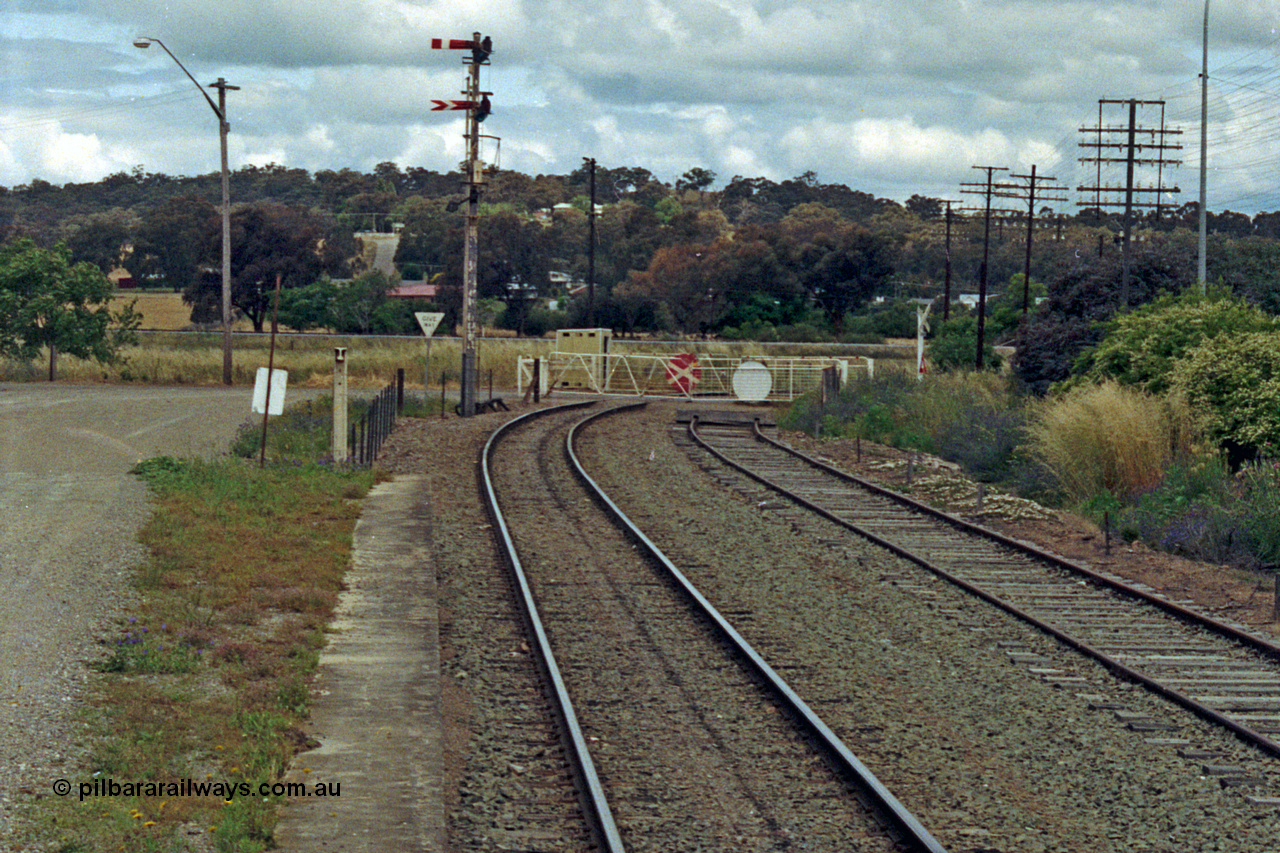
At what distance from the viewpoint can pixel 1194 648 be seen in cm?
1086

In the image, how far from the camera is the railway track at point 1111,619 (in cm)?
908

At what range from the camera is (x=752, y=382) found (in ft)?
138

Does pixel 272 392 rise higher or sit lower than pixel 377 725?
higher

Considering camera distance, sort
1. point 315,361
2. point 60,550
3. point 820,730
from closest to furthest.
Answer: point 820,730, point 60,550, point 315,361

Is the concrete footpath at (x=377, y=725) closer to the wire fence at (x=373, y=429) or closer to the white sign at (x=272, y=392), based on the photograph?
the white sign at (x=272, y=392)

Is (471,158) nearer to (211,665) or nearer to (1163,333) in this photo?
(1163,333)

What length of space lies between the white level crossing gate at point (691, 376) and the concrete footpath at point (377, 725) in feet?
94.7

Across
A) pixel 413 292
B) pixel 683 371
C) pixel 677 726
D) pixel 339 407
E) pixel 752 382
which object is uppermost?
pixel 413 292

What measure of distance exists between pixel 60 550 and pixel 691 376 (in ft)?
105

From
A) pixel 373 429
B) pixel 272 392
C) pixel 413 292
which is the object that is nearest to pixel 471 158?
pixel 373 429

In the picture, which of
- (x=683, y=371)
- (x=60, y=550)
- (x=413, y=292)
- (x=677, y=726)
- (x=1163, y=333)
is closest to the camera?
(x=677, y=726)

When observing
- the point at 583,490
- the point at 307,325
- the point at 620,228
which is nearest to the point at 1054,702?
the point at 583,490

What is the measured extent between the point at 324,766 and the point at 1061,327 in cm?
2887

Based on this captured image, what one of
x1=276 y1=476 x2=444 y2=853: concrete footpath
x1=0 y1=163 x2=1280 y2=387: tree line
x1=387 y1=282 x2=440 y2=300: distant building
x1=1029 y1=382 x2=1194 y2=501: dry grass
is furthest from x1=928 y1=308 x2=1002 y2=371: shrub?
x1=276 y1=476 x2=444 y2=853: concrete footpath
